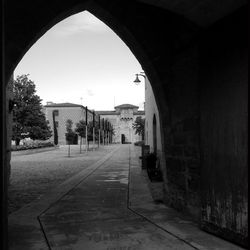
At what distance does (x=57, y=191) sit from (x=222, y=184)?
5.69 meters

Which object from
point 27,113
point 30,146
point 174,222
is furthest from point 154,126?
point 27,113

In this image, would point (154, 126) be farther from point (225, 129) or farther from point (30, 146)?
point (30, 146)

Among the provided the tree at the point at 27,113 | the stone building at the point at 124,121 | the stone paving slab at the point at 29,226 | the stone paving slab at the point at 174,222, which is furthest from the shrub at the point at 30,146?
the stone building at the point at 124,121

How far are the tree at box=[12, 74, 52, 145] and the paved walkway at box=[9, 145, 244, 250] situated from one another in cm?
3269

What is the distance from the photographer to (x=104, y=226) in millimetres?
5516

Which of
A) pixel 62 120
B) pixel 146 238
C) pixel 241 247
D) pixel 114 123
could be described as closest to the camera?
pixel 241 247

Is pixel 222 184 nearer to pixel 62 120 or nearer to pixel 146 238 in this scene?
pixel 146 238

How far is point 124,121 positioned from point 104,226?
357ft

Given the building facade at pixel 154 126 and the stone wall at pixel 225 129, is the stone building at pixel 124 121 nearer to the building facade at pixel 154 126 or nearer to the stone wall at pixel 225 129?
the building facade at pixel 154 126

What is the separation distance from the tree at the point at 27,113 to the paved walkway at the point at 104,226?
32687mm

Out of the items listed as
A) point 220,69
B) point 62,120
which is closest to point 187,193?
point 220,69

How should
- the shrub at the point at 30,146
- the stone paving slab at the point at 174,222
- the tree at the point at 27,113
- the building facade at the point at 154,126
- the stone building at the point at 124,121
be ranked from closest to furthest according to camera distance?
the stone paving slab at the point at 174,222 < the building facade at the point at 154,126 < the shrub at the point at 30,146 < the tree at the point at 27,113 < the stone building at the point at 124,121

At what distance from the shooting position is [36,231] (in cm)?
522

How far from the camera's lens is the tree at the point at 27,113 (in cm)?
3978
